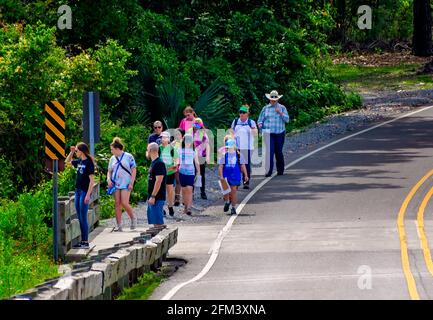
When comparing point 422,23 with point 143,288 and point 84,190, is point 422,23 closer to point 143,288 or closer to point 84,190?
point 84,190

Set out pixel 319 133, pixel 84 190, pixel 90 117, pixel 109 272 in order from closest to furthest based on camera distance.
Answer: pixel 109 272, pixel 84 190, pixel 90 117, pixel 319 133

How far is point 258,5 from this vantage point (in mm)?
43781

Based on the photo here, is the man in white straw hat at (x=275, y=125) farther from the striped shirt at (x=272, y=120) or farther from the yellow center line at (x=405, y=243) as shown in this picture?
the yellow center line at (x=405, y=243)

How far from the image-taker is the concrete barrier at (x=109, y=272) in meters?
13.5

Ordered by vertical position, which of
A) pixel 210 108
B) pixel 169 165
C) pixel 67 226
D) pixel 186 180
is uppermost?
pixel 210 108

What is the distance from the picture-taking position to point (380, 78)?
5475cm

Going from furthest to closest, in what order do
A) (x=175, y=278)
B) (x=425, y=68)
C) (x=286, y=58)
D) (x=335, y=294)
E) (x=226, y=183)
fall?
(x=425, y=68), (x=286, y=58), (x=226, y=183), (x=175, y=278), (x=335, y=294)

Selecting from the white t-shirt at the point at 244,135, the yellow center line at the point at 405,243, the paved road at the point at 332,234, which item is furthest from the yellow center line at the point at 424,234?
the white t-shirt at the point at 244,135

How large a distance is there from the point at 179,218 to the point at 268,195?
3220 millimetres

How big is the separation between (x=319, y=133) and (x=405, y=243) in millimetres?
17382

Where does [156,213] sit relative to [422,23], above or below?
below

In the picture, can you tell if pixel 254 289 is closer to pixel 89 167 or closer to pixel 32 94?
pixel 89 167

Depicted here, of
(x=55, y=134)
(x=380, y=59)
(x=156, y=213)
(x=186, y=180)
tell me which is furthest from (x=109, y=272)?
(x=380, y=59)

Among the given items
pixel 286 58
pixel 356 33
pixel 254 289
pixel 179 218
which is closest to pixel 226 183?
pixel 179 218
